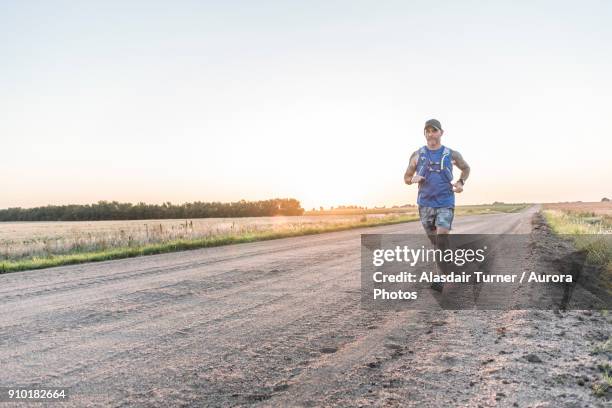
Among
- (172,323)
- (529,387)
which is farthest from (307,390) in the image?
(172,323)

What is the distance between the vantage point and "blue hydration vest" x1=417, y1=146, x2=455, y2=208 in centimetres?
666

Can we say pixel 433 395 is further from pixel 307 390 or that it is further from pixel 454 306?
pixel 454 306

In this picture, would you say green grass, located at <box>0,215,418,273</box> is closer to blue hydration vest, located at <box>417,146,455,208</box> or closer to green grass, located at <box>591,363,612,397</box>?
blue hydration vest, located at <box>417,146,455,208</box>

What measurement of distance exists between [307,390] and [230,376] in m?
0.63

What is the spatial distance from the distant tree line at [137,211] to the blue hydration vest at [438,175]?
7467 centimetres

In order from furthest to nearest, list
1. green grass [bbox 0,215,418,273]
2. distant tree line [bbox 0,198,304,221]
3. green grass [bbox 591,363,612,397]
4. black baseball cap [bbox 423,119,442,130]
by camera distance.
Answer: distant tree line [bbox 0,198,304,221]
green grass [bbox 0,215,418,273]
black baseball cap [bbox 423,119,442,130]
green grass [bbox 591,363,612,397]

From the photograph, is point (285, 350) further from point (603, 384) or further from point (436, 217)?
point (436, 217)

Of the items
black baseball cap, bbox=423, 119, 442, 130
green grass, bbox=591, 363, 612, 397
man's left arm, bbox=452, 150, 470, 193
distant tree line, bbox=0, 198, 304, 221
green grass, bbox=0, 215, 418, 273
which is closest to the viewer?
green grass, bbox=591, 363, 612, 397

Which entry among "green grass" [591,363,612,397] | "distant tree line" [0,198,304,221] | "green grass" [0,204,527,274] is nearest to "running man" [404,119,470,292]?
"green grass" [591,363,612,397]

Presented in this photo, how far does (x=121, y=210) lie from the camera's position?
251 ft

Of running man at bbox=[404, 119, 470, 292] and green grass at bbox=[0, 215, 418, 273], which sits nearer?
running man at bbox=[404, 119, 470, 292]

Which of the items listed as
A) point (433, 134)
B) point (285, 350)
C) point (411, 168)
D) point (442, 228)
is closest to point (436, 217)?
point (442, 228)

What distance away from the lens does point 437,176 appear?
668 centimetres

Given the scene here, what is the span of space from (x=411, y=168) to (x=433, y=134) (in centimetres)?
66
